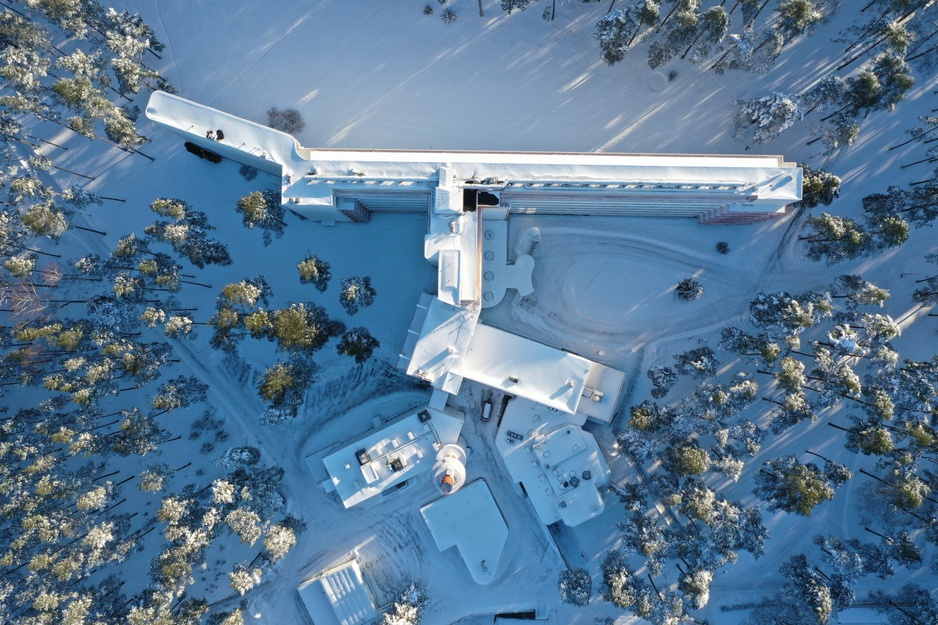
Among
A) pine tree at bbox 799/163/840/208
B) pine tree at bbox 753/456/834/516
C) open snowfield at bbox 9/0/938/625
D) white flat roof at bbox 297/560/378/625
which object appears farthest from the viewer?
open snowfield at bbox 9/0/938/625

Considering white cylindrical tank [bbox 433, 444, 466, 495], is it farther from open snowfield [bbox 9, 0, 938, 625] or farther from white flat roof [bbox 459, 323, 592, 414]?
white flat roof [bbox 459, 323, 592, 414]

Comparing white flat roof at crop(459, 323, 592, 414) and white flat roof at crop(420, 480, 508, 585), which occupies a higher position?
white flat roof at crop(459, 323, 592, 414)

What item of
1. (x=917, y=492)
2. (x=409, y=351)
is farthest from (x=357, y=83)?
(x=917, y=492)

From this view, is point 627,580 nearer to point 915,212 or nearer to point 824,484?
point 824,484

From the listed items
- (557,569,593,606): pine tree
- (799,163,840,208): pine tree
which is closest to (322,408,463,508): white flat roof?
(557,569,593,606): pine tree

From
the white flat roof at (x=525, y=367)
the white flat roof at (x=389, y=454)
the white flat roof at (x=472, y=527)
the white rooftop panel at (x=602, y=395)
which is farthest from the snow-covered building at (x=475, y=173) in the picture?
the white flat roof at (x=472, y=527)

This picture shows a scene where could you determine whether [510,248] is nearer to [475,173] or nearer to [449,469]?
[475,173]
